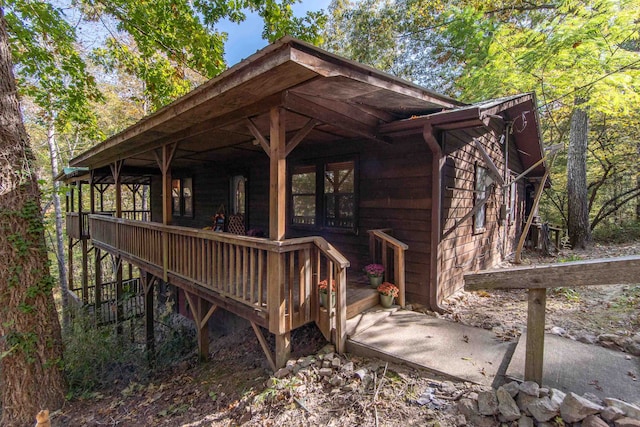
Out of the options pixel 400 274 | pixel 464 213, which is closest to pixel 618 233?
pixel 464 213

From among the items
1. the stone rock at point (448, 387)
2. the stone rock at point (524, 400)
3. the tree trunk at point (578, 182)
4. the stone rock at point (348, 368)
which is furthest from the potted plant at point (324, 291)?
the tree trunk at point (578, 182)

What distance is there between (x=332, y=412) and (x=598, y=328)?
11.9 ft

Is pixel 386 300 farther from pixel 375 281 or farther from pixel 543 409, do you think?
pixel 543 409

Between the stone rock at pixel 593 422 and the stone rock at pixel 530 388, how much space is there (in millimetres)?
263

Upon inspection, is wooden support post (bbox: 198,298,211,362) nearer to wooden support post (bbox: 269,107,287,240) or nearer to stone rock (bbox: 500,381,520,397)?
wooden support post (bbox: 269,107,287,240)

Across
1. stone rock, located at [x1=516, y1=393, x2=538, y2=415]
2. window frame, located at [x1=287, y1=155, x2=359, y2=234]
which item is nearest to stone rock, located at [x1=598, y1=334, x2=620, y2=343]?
stone rock, located at [x1=516, y1=393, x2=538, y2=415]

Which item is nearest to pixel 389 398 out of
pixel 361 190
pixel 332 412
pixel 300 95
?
pixel 332 412

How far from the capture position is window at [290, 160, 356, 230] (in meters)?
5.52

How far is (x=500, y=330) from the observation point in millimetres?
3650

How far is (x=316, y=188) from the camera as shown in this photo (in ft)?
19.6

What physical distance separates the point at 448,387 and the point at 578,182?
11034 mm

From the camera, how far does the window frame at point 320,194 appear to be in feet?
17.4

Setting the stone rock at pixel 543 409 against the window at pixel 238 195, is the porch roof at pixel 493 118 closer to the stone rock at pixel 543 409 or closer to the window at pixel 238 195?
the stone rock at pixel 543 409

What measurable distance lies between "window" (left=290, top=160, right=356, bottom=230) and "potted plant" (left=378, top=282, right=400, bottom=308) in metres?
1.43
